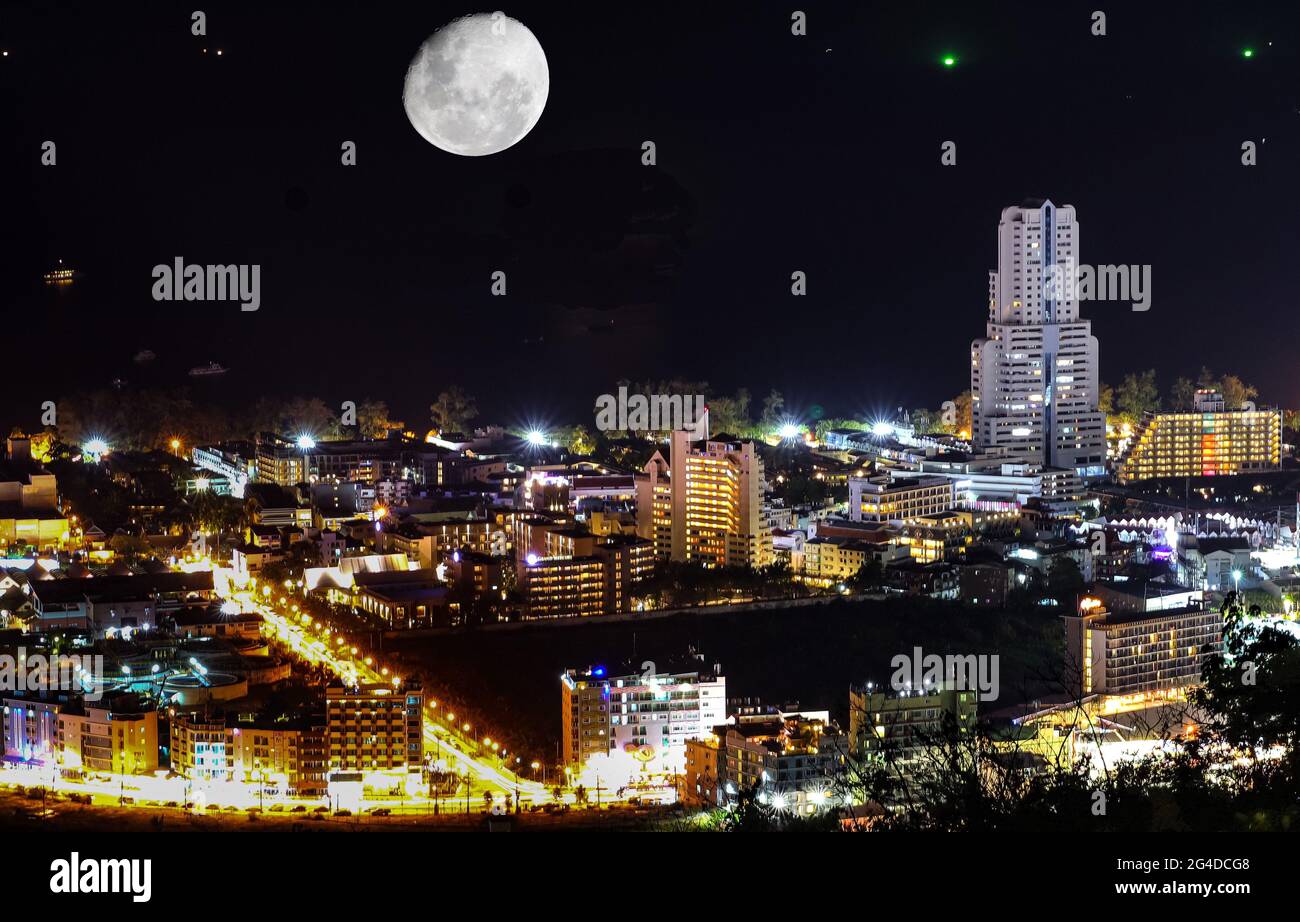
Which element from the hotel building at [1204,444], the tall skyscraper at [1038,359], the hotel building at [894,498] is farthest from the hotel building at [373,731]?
the hotel building at [1204,444]

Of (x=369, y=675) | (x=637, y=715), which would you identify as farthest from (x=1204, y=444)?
(x=637, y=715)

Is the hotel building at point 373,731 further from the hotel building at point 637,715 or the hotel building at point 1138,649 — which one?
the hotel building at point 1138,649

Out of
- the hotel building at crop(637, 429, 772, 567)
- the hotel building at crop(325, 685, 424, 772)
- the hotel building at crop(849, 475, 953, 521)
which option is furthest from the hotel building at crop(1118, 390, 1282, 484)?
the hotel building at crop(325, 685, 424, 772)

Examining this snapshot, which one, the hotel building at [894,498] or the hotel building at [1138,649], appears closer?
the hotel building at [1138,649]

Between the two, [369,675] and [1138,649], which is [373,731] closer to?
[369,675]

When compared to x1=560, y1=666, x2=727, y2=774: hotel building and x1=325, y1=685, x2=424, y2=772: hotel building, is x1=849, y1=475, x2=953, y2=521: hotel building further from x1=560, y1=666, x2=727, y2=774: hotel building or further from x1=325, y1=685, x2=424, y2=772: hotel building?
x1=325, y1=685, x2=424, y2=772: hotel building
